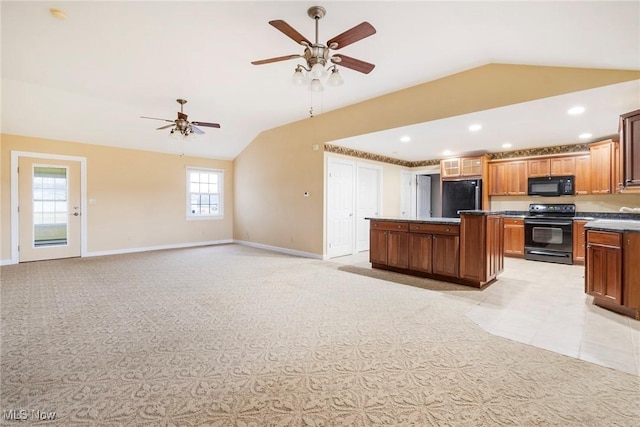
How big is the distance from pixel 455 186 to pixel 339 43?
560 centimetres

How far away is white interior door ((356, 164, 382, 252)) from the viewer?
7.00 m

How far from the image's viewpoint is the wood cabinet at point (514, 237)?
612 centimetres

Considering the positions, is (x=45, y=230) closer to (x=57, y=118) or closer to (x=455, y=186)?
(x=57, y=118)

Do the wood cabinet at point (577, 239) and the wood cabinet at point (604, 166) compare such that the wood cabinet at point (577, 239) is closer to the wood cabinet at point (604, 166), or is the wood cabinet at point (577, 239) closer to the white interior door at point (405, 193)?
the wood cabinet at point (604, 166)

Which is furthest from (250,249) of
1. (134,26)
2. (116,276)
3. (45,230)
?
(134,26)

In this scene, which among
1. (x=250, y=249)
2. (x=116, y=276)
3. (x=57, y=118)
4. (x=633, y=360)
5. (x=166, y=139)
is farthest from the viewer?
A: (x=250, y=249)

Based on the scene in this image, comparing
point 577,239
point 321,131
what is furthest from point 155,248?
point 577,239

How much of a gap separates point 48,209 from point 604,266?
9519 millimetres

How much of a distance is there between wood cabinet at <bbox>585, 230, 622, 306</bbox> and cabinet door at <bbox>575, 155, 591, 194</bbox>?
2.95 m

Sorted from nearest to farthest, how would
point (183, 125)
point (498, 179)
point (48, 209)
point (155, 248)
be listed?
point (183, 125) → point (48, 209) → point (498, 179) → point (155, 248)

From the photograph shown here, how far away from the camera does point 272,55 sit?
373 centimetres

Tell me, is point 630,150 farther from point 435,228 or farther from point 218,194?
point 218,194

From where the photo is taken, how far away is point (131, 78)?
4.34 meters

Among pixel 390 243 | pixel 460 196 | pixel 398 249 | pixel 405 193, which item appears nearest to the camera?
pixel 398 249
